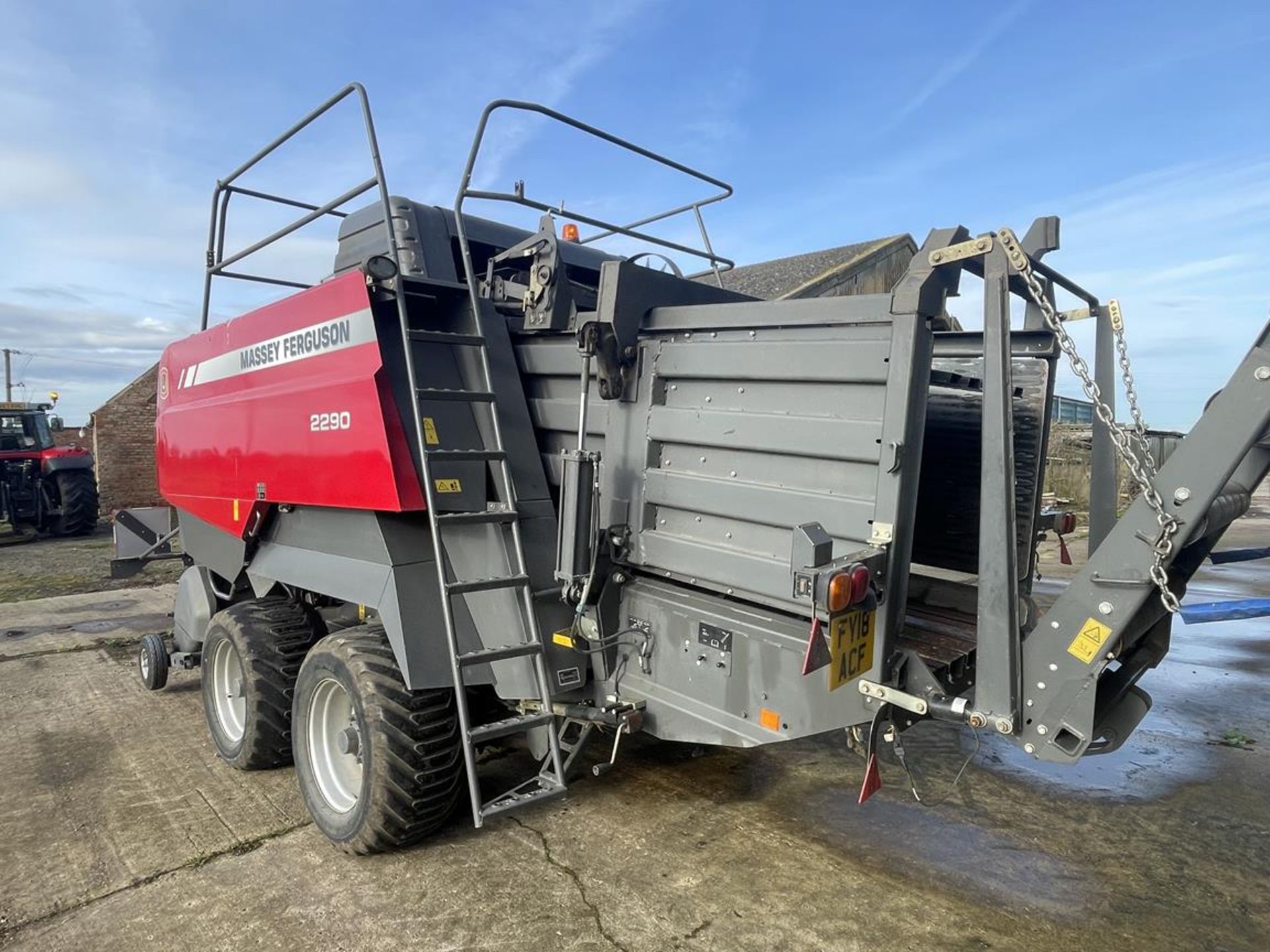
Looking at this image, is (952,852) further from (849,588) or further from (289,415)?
(289,415)

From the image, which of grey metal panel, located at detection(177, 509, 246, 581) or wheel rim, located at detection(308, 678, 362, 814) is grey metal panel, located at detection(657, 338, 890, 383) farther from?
grey metal panel, located at detection(177, 509, 246, 581)

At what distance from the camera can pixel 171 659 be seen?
522 centimetres

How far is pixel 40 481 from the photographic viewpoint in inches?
588

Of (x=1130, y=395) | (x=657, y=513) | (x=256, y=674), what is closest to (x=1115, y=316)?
(x=1130, y=395)

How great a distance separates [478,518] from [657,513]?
0.69 meters

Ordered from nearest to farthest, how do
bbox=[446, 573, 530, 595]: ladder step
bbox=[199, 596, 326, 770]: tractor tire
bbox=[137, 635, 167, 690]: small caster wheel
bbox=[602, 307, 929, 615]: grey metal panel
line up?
bbox=[602, 307, 929, 615]: grey metal panel < bbox=[446, 573, 530, 595]: ladder step < bbox=[199, 596, 326, 770]: tractor tire < bbox=[137, 635, 167, 690]: small caster wheel

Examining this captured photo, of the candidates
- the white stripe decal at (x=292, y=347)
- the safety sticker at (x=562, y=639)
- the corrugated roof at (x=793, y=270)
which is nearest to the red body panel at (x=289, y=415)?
the white stripe decal at (x=292, y=347)

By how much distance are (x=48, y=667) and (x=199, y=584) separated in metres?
2.15

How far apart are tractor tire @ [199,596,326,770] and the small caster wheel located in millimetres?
1051

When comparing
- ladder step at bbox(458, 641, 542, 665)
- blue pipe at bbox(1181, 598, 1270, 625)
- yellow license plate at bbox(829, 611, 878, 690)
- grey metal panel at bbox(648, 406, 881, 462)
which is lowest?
ladder step at bbox(458, 641, 542, 665)

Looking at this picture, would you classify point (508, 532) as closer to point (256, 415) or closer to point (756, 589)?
point (756, 589)

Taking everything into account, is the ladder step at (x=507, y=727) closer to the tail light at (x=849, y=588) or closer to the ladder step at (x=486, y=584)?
the ladder step at (x=486, y=584)

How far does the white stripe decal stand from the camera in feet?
10.9

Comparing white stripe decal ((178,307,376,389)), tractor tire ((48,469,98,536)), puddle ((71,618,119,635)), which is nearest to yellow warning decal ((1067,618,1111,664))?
white stripe decal ((178,307,376,389))
